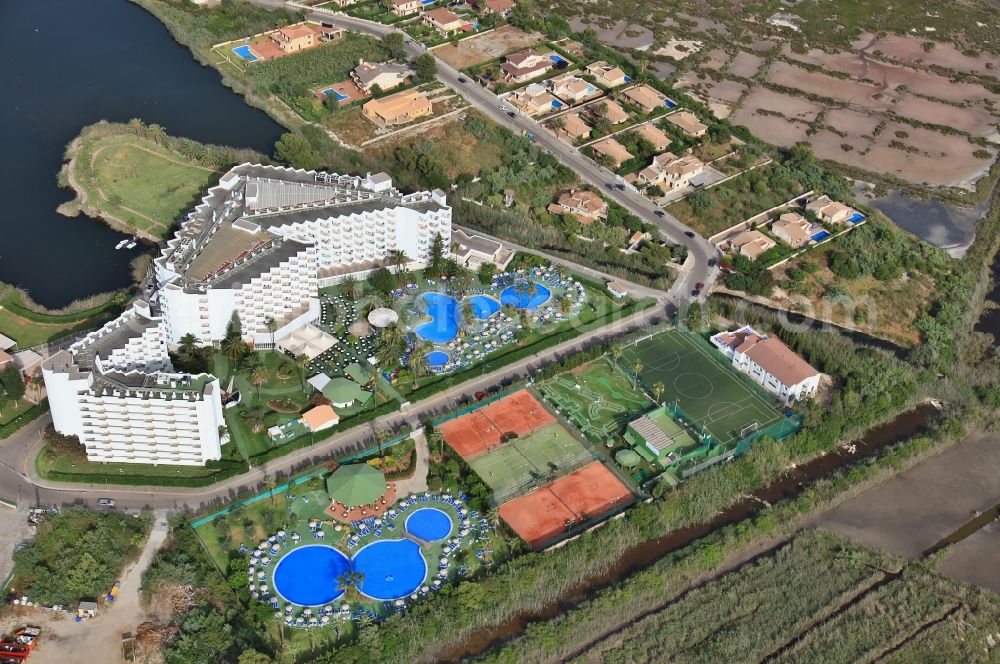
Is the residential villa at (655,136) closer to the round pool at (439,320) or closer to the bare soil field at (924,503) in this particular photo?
the round pool at (439,320)

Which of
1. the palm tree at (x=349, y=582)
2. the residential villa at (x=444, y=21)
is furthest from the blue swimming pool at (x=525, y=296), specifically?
the residential villa at (x=444, y=21)

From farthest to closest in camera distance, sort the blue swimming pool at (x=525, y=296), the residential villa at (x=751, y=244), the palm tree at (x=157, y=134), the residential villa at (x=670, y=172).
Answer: the palm tree at (x=157, y=134), the residential villa at (x=670, y=172), the residential villa at (x=751, y=244), the blue swimming pool at (x=525, y=296)

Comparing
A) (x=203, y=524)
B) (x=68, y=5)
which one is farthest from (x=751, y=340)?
(x=68, y=5)

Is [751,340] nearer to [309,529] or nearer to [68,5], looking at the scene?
[309,529]

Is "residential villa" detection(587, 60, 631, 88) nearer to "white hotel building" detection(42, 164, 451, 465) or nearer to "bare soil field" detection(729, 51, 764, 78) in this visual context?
"bare soil field" detection(729, 51, 764, 78)

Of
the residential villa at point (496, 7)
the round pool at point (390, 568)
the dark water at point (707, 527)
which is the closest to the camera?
the dark water at point (707, 527)

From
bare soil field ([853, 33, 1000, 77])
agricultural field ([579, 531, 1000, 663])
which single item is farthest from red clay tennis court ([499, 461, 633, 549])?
bare soil field ([853, 33, 1000, 77])
